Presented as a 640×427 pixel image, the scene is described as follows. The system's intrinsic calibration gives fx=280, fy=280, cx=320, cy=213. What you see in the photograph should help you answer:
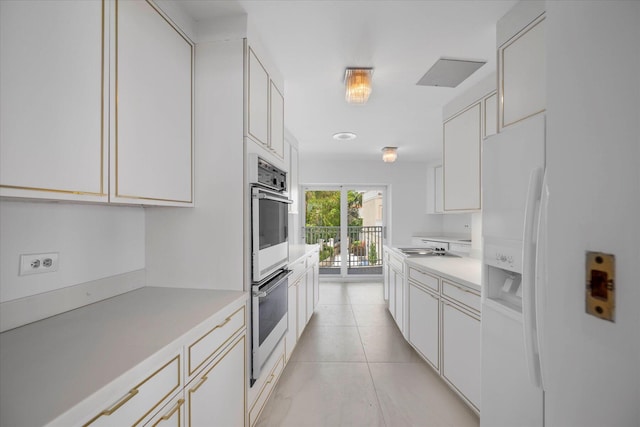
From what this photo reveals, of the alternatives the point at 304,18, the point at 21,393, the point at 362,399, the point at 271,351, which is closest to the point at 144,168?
the point at 21,393

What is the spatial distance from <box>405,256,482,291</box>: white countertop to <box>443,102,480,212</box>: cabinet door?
503 mm

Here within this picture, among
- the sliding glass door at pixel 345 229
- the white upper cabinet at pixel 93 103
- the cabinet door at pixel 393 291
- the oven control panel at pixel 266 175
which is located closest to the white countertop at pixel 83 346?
the white upper cabinet at pixel 93 103

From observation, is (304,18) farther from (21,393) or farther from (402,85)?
(21,393)

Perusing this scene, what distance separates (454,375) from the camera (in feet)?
6.54

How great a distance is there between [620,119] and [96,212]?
202cm

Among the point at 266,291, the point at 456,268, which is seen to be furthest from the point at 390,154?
the point at 266,291

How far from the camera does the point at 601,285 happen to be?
66 centimetres

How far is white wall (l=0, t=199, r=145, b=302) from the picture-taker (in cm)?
108

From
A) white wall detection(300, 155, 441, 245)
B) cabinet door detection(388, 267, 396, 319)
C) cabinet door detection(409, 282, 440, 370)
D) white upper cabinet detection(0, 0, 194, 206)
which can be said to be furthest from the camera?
white wall detection(300, 155, 441, 245)

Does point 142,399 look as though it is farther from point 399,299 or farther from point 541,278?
point 399,299

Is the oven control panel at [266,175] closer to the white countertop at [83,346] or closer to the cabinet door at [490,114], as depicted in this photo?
the white countertop at [83,346]

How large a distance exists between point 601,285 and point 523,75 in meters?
1.29

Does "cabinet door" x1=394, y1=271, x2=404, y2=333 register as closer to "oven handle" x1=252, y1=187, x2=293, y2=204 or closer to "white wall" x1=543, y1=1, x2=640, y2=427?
"oven handle" x1=252, y1=187, x2=293, y2=204

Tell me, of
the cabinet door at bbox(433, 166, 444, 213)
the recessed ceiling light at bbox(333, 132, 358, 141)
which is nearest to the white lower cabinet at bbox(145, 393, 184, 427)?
the recessed ceiling light at bbox(333, 132, 358, 141)
